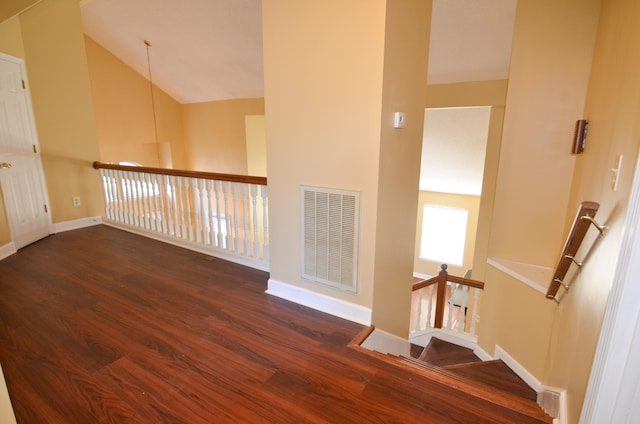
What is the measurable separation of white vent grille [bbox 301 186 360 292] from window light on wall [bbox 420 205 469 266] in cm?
659

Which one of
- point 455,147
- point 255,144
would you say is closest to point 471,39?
point 455,147

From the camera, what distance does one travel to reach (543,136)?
2.89 m

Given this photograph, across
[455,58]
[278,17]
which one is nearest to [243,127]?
[455,58]

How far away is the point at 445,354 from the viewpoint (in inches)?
144

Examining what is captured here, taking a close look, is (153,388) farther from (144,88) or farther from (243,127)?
(144,88)

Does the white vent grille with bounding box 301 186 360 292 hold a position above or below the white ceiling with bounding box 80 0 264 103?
below

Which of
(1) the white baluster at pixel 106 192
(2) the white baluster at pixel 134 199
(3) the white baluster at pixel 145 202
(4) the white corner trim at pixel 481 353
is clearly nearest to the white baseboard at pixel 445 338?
→ (4) the white corner trim at pixel 481 353

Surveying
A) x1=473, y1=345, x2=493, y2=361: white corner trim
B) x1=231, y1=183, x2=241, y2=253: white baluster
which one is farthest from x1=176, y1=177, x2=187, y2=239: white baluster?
x1=473, y1=345, x2=493, y2=361: white corner trim

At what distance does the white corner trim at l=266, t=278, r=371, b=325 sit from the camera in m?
2.19

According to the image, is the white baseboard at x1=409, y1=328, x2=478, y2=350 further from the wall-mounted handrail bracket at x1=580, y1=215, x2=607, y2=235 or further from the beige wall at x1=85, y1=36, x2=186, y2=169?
the beige wall at x1=85, y1=36, x2=186, y2=169

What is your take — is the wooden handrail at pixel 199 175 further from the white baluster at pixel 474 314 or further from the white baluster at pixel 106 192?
the white baluster at pixel 474 314

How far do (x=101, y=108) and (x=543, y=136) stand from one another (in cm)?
782

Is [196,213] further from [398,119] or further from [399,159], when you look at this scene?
[398,119]

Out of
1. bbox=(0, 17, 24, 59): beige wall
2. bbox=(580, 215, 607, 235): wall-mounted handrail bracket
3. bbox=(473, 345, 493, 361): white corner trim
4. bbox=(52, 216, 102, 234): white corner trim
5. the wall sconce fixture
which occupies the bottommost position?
bbox=(473, 345, 493, 361): white corner trim
